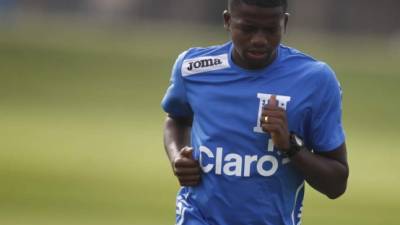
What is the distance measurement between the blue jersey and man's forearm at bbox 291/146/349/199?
82 mm

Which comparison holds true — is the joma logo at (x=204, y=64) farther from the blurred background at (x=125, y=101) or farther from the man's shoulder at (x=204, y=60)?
the blurred background at (x=125, y=101)

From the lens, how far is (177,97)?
26.9 ft

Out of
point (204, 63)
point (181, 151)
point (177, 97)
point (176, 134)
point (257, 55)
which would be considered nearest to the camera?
point (257, 55)

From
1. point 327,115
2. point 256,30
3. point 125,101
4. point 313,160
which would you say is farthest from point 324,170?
point 125,101

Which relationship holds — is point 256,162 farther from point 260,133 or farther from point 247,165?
point 260,133

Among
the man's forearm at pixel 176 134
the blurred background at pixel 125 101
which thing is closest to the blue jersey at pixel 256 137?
the man's forearm at pixel 176 134

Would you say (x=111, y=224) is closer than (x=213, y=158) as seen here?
No

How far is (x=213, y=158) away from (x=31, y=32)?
41436mm

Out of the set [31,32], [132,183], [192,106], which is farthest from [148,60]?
[192,106]

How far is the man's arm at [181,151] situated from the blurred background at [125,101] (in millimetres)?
6589

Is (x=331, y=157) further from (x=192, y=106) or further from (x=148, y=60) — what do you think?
(x=148, y=60)

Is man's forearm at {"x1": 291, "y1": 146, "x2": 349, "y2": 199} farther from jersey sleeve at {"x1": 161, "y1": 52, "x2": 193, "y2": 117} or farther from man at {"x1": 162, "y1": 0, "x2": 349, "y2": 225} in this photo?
jersey sleeve at {"x1": 161, "y1": 52, "x2": 193, "y2": 117}

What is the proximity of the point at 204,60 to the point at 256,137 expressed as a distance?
22.0 inches

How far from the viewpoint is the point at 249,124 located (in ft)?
25.5
